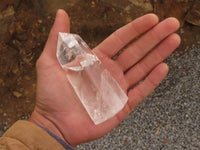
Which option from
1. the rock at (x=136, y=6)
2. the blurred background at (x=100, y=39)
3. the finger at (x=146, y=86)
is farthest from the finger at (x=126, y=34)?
the rock at (x=136, y=6)

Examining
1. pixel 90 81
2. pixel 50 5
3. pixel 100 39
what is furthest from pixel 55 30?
pixel 50 5

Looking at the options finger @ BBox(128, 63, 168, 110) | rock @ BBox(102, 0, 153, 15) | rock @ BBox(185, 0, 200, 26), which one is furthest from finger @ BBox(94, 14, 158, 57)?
rock @ BBox(185, 0, 200, 26)

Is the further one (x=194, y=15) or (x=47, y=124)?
(x=194, y=15)

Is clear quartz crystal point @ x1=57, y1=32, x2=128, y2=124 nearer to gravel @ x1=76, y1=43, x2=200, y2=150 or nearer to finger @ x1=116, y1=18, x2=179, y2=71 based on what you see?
finger @ x1=116, y1=18, x2=179, y2=71

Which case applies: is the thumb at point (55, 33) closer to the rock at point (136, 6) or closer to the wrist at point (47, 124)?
the wrist at point (47, 124)

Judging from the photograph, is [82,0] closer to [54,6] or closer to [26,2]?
[54,6]

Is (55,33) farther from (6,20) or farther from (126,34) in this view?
(6,20)
